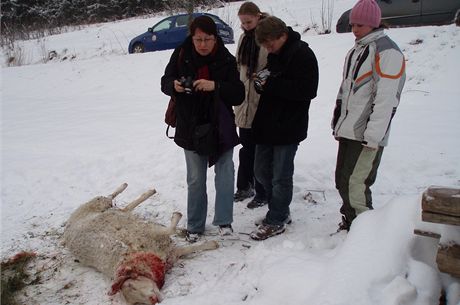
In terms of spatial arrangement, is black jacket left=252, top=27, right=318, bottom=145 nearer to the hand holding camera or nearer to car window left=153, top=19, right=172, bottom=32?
the hand holding camera

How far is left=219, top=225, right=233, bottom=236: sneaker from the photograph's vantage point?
3434 mm

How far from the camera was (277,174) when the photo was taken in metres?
3.24

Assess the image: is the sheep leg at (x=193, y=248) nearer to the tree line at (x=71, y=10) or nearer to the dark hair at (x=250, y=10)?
the dark hair at (x=250, y=10)

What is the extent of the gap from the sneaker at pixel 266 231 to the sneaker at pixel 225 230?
0.19 m

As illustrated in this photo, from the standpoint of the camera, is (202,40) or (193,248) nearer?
(202,40)

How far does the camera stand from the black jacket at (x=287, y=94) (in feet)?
9.62

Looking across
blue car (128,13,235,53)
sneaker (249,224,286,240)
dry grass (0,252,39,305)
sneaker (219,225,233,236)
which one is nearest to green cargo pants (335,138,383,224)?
sneaker (249,224,286,240)

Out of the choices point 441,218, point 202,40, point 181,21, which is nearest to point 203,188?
point 202,40

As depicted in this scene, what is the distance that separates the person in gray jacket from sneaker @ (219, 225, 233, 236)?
1.06 m

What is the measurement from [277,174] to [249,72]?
100 cm

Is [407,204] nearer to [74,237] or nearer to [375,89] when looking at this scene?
[375,89]

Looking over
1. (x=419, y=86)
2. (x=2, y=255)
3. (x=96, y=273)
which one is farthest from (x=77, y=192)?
(x=419, y=86)

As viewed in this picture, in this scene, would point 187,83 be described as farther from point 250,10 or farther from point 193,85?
point 250,10

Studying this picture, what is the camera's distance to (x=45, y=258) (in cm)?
331
